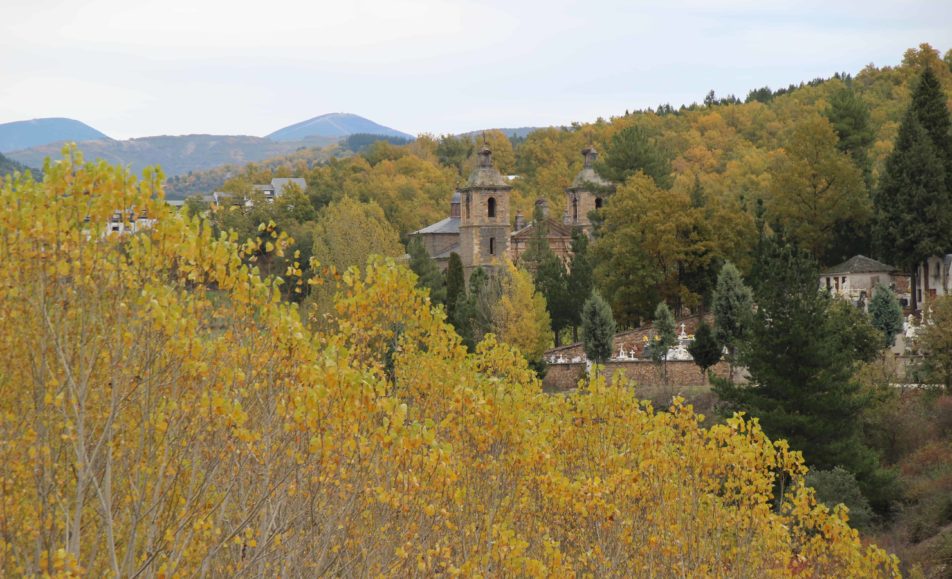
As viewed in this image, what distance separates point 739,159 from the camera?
292ft

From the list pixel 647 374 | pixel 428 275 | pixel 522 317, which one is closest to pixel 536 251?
pixel 428 275

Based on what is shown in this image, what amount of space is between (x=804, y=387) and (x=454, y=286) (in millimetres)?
25463

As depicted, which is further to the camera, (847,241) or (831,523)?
(847,241)

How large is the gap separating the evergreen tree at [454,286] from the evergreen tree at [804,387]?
19.8m

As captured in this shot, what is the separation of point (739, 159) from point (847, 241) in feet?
111

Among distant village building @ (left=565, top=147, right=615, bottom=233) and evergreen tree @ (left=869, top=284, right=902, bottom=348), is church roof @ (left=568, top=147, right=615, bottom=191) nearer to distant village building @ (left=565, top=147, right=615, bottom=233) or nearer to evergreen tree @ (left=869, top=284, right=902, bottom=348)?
distant village building @ (left=565, top=147, right=615, bottom=233)

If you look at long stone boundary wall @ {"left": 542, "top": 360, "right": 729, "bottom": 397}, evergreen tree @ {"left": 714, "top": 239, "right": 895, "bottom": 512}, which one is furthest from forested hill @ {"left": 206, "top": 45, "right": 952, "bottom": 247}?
evergreen tree @ {"left": 714, "top": 239, "right": 895, "bottom": 512}

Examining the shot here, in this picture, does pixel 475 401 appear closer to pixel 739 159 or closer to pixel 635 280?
pixel 635 280

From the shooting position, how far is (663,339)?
44781mm

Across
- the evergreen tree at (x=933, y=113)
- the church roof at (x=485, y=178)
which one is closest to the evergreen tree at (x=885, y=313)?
the evergreen tree at (x=933, y=113)

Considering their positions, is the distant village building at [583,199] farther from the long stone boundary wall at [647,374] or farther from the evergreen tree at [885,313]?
the evergreen tree at [885,313]

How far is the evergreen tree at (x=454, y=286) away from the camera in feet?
168

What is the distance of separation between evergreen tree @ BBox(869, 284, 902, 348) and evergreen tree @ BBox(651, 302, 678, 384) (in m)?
7.45

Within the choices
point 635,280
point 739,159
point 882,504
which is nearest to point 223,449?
point 882,504
